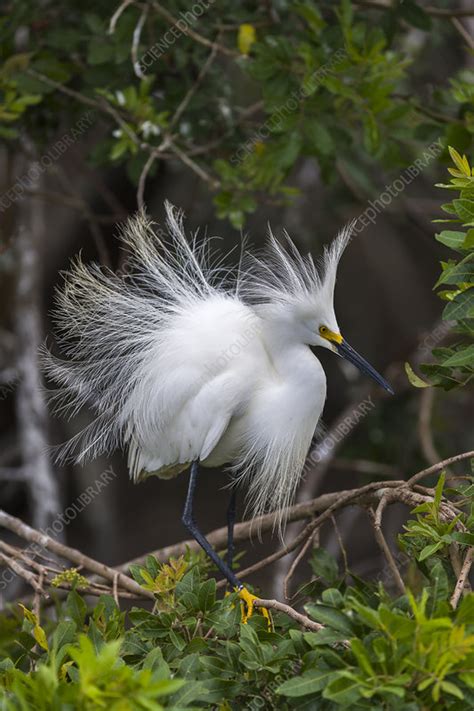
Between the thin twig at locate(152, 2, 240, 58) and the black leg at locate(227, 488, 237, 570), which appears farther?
the thin twig at locate(152, 2, 240, 58)

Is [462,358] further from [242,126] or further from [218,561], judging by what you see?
[242,126]

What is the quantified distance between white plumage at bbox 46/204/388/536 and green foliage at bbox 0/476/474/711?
64 centimetres

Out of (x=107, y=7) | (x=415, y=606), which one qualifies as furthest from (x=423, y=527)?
(x=107, y=7)

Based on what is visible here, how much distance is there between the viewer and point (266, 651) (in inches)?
62.4

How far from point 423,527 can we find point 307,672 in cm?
42

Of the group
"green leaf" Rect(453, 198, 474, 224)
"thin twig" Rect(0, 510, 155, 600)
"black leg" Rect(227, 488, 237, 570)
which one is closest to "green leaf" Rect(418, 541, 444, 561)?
"green leaf" Rect(453, 198, 474, 224)

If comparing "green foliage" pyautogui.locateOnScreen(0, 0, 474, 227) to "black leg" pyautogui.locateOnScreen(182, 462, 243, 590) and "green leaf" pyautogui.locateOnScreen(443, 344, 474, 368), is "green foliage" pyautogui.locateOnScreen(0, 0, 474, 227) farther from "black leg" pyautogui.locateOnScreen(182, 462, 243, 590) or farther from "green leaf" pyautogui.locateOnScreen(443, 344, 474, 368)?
"green leaf" pyautogui.locateOnScreen(443, 344, 474, 368)

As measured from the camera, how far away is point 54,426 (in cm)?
554

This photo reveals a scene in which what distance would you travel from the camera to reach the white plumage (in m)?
2.51

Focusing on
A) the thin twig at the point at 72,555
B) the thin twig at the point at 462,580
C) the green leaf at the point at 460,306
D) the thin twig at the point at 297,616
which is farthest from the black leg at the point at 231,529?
the green leaf at the point at 460,306

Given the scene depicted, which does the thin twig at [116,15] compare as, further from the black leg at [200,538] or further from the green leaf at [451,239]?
the green leaf at [451,239]

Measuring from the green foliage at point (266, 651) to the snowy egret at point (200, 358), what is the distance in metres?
0.63

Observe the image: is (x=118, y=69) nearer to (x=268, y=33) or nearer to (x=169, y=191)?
(x=268, y=33)

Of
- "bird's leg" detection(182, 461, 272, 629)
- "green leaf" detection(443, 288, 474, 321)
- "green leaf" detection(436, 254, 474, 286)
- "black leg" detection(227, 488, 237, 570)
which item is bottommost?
"black leg" detection(227, 488, 237, 570)
